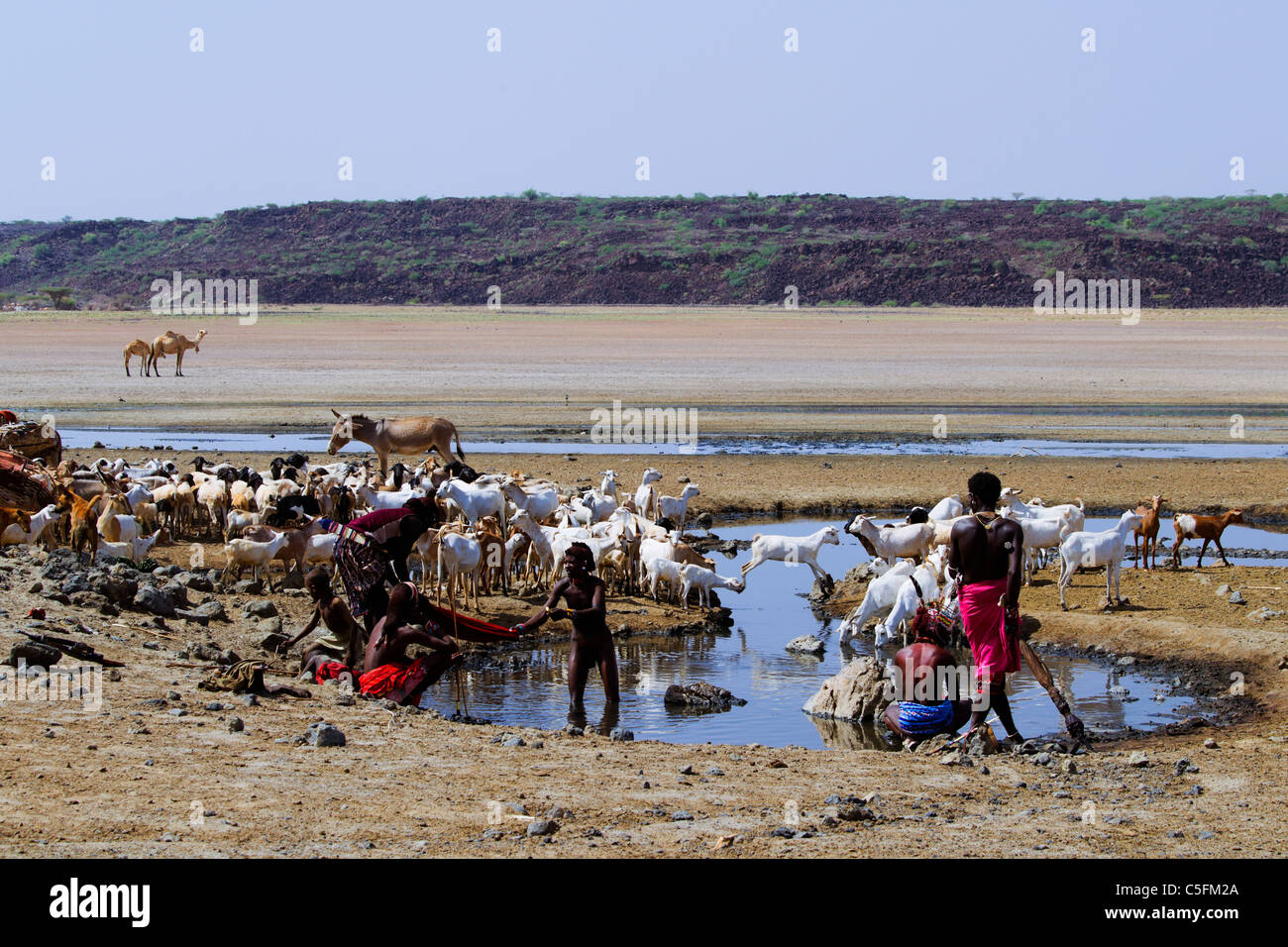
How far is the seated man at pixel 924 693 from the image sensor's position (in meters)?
9.30

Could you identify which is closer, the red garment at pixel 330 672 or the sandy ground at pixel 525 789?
the sandy ground at pixel 525 789

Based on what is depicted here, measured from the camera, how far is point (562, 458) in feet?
80.0

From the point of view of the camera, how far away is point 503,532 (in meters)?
16.0

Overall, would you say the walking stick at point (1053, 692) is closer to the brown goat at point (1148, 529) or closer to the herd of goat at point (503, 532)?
the herd of goat at point (503, 532)

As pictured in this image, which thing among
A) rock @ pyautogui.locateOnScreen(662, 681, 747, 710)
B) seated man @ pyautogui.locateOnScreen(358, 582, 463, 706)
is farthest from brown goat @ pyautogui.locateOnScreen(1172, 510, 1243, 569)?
seated man @ pyautogui.locateOnScreen(358, 582, 463, 706)

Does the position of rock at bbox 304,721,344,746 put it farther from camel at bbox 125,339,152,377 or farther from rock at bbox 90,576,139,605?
camel at bbox 125,339,152,377

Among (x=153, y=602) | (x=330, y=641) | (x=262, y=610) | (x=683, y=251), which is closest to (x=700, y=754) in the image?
(x=330, y=641)

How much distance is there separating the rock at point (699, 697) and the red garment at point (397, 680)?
2207 mm

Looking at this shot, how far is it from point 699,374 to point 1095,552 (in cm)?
2858

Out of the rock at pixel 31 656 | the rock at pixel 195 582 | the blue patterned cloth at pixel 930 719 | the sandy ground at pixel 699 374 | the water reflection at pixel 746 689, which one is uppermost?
the sandy ground at pixel 699 374

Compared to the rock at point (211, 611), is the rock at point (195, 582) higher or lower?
higher

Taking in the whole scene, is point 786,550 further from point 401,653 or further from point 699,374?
point 699,374

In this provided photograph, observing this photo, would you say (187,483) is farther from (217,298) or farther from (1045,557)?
(217,298)

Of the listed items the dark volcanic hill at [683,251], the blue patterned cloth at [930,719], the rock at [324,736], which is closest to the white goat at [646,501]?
the blue patterned cloth at [930,719]
